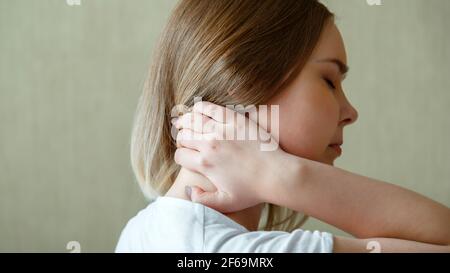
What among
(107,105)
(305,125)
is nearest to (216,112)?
(305,125)

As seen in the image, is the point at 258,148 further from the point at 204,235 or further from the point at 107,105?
the point at 107,105

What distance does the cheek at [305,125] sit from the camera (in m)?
0.72

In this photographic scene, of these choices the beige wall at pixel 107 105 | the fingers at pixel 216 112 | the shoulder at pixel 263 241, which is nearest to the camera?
the shoulder at pixel 263 241

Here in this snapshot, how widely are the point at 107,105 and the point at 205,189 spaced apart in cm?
46

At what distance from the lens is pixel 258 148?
0.67 m

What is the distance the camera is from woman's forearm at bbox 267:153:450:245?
64 centimetres

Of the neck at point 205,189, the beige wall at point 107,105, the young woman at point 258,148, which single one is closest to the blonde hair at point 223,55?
the young woman at point 258,148

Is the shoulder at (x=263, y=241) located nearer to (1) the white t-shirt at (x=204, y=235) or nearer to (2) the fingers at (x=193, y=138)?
(1) the white t-shirt at (x=204, y=235)

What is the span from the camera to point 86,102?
3.46 ft

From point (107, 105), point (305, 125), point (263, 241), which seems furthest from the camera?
point (107, 105)

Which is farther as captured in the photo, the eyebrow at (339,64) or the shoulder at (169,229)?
the eyebrow at (339,64)
